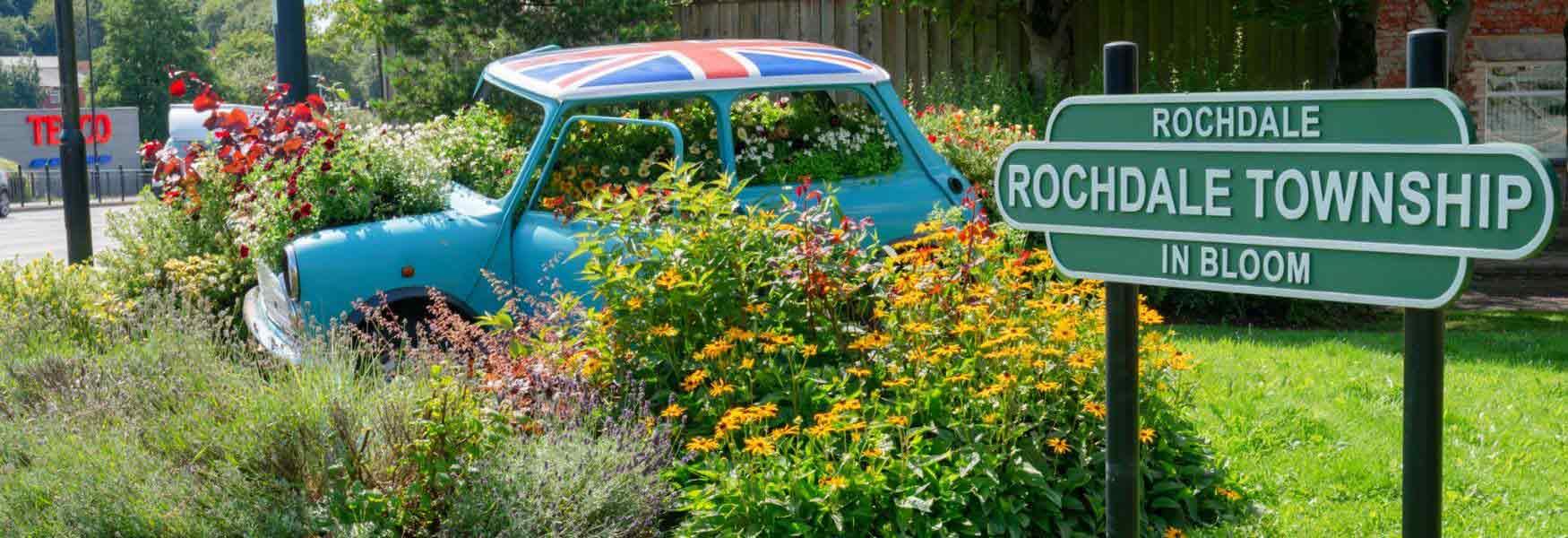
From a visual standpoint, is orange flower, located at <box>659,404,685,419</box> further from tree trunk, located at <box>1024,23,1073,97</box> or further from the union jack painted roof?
tree trunk, located at <box>1024,23,1073,97</box>

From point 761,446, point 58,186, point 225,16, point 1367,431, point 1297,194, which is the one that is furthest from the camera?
point 225,16

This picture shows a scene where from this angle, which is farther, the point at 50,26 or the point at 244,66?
the point at 50,26

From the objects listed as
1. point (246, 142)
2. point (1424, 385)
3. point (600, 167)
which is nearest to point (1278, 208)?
point (1424, 385)

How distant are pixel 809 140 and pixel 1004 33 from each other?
23.5ft

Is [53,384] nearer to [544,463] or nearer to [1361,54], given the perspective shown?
[544,463]

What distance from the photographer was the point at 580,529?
14.1ft

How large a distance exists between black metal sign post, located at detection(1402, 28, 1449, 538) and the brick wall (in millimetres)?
10661

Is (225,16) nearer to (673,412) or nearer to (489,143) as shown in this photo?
(489,143)

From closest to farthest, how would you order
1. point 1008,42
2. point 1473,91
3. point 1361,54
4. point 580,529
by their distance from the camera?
point 580,529 < point 1361,54 < point 1473,91 < point 1008,42

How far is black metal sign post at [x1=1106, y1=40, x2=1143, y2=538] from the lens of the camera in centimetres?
326

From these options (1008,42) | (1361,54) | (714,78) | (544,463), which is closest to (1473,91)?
(1361,54)

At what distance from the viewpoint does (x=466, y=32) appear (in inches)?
601

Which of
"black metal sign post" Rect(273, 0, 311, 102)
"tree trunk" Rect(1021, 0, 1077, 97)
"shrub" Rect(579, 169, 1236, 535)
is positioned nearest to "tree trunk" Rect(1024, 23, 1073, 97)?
"tree trunk" Rect(1021, 0, 1077, 97)

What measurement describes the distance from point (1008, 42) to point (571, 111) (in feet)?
26.6
